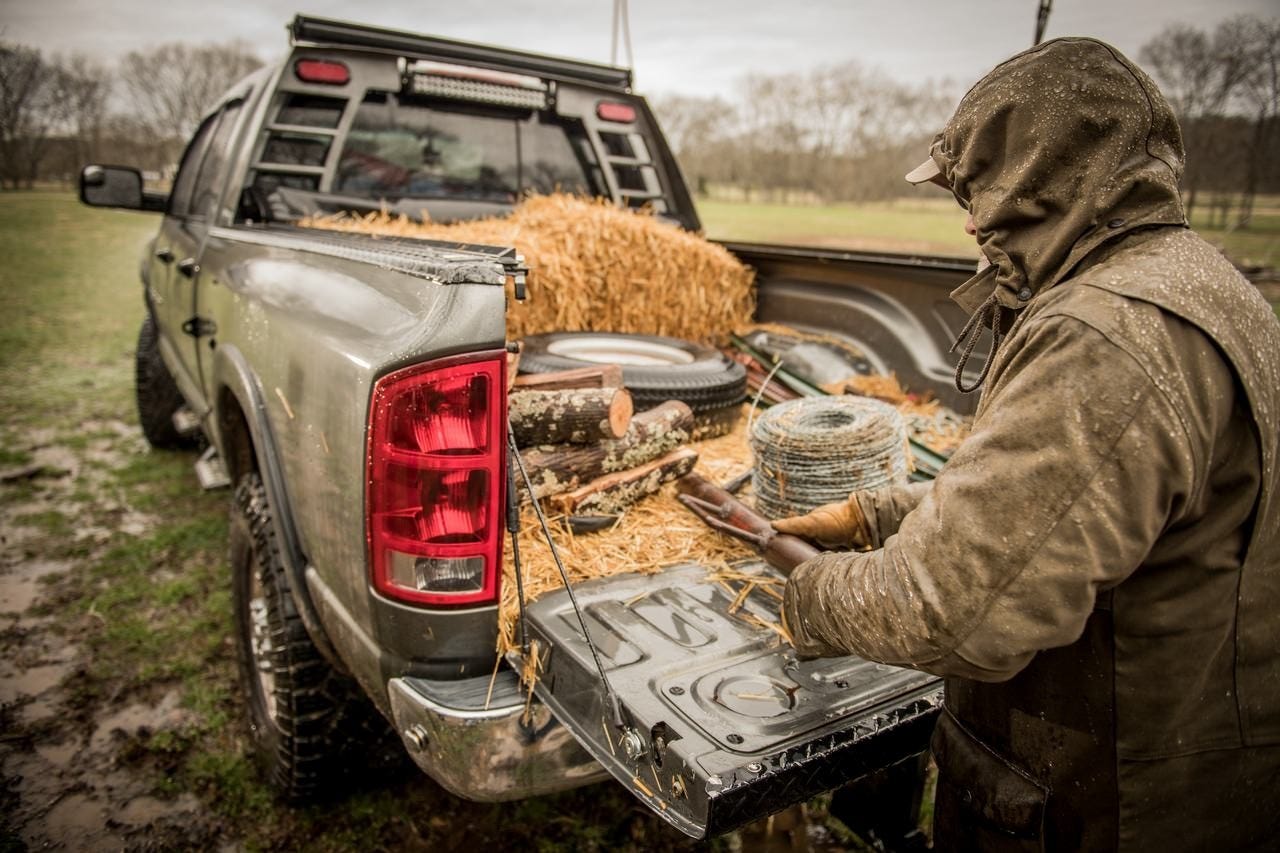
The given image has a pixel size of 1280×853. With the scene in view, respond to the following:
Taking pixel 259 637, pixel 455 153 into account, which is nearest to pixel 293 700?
pixel 259 637

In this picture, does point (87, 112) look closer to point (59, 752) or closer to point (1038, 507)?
point (59, 752)

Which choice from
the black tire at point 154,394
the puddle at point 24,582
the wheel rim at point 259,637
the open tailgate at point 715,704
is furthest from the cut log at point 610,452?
the black tire at point 154,394

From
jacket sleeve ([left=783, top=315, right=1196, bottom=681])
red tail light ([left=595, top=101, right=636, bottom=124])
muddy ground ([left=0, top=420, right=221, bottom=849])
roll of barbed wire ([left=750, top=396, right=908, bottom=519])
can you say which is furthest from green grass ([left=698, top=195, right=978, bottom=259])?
jacket sleeve ([left=783, top=315, right=1196, bottom=681])

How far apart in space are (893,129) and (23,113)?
2531 centimetres

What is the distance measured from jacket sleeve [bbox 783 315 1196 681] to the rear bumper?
0.88 metres

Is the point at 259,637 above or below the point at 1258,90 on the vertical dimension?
below

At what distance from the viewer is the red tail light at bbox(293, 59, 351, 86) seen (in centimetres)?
364

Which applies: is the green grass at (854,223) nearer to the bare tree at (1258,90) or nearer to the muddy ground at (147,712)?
the bare tree at (1258,90)

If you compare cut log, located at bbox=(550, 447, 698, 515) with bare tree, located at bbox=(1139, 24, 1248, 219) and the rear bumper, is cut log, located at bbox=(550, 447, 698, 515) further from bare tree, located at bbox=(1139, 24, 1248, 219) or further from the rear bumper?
bare tree, located at bbox=(1139, 24, 1248, 219)

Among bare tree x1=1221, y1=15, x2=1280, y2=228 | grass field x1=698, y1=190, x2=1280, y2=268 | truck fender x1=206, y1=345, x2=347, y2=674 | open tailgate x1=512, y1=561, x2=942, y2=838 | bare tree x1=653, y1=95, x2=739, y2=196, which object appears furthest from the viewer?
bare tree x1=653, y1=95, x2=739, y2=196

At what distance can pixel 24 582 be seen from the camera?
4.22 meters

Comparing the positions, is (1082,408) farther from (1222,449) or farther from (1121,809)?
(1121,809)

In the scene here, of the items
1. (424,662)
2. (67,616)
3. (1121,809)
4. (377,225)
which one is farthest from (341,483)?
(67,616)

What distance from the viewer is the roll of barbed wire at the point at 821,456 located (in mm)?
2480
